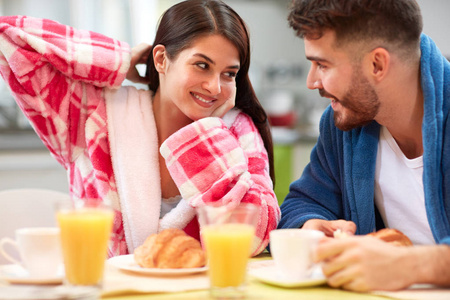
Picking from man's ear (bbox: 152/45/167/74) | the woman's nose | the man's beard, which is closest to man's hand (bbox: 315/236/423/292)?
the man's beard

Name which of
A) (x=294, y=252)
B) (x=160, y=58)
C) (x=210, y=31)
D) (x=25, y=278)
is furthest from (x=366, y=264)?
(x=160, y=58)

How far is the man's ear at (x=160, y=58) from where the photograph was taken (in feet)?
5.55

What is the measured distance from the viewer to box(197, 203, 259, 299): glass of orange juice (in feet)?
2.93

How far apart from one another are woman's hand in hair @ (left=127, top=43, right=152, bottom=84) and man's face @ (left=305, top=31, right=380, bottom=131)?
0.59 metres

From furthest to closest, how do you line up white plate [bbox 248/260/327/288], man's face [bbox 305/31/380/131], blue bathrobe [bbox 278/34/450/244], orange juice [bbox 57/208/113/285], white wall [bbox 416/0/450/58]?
white wall [bbox 416/0/450/58], man's face [bbox 305/31/380/131], blue bathrobe [bbox 278/34/450/244], white plate [bbox 248/260/327/288], orange juice [bbox 57/208/113/285]

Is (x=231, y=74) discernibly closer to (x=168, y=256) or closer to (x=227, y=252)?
(x=168, y=256)

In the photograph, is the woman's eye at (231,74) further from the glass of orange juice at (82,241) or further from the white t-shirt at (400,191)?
the glass of orange juice at (82,241)

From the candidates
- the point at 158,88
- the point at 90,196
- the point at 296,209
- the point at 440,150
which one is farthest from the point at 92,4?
the point at 440,150

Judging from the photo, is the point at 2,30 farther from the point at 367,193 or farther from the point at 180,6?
the point at 367,193

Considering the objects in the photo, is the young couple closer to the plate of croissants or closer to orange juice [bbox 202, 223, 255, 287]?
the plate of croissants

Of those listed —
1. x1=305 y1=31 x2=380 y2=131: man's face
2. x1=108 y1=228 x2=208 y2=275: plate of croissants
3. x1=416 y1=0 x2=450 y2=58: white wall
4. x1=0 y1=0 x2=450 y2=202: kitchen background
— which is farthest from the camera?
x1=416 y1=0 x2=450 y2=58: white wall

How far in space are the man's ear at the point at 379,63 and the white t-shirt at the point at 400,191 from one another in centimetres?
21

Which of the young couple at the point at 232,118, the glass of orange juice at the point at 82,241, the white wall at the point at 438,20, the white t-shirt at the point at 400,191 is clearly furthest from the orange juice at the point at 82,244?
the white wall at the point at 438,20

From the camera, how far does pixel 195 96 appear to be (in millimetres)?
1634
